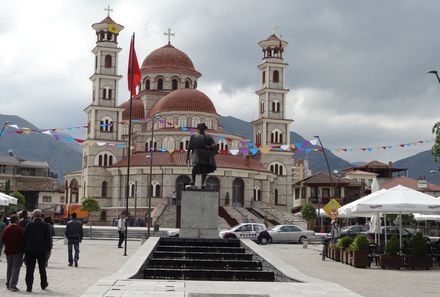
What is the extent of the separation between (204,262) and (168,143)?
63.1 metres

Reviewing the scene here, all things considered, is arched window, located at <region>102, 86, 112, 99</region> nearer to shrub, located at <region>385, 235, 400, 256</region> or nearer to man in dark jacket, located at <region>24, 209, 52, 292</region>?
shrub, located at <region>385, 235, 400, 256</region>

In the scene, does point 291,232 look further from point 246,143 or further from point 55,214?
point 55,214

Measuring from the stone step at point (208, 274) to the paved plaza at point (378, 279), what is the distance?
208cm

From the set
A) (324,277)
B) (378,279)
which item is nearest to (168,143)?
(324,277)

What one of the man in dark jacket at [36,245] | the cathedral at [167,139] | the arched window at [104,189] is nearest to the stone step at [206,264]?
the man in dark jacket at [36,245]

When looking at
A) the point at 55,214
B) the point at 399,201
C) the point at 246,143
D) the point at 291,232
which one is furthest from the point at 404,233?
the point at 55,214

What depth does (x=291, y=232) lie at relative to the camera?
147ft

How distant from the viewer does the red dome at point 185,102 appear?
82.0 metres

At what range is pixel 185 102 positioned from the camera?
82188 mm

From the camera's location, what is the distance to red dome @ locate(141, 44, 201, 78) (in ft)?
300

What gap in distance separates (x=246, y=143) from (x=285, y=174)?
619 cm

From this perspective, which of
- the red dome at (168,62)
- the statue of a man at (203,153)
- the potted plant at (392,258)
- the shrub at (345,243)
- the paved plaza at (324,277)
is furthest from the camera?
the red dome at (168,62)

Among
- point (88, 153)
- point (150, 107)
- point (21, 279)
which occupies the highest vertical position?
point (150, 107)

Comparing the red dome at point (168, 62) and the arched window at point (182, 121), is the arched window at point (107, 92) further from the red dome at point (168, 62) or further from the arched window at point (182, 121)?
the red dome at point (168, 62)
